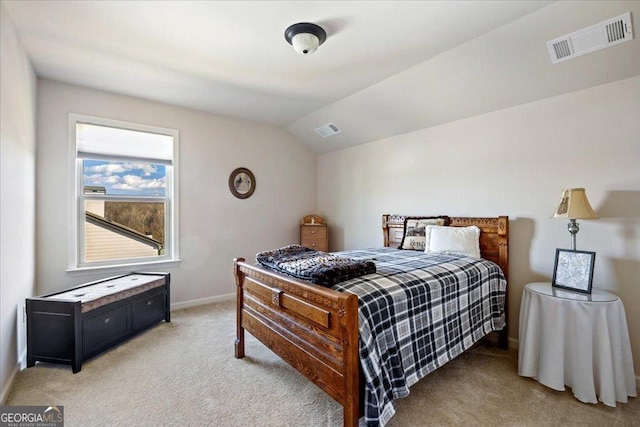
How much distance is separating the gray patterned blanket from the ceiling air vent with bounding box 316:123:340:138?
2326mm

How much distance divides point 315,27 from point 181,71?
4.78 feet

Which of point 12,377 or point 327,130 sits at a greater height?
point 327,130

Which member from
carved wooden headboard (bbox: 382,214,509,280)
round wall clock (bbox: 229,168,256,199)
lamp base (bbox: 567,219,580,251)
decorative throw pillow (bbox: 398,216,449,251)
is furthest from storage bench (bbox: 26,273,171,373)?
lamp base (bbox: 567,219,580,251)

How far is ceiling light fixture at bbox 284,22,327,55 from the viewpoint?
2.05 meters

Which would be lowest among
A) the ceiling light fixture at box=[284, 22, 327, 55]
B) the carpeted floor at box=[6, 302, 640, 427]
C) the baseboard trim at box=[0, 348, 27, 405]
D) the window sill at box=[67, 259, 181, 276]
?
the carpeted floor at box=[6, 302, 640, 427]

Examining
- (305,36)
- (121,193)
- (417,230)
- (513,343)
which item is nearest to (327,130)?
(417,230)

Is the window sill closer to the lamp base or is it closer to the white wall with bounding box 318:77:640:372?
the white wall with bounding box 318:77:640:372

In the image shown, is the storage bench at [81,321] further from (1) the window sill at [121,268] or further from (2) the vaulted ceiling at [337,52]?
Result: (2) the vaulted ceiling at [337,52]

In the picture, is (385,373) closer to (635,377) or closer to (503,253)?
(503,253)

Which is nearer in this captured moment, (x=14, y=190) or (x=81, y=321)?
(x=14, y=190)

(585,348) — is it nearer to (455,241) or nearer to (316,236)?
(455,241)

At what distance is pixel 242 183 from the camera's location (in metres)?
4.22

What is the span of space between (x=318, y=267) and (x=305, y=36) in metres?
1.62

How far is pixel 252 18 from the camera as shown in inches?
78.5
